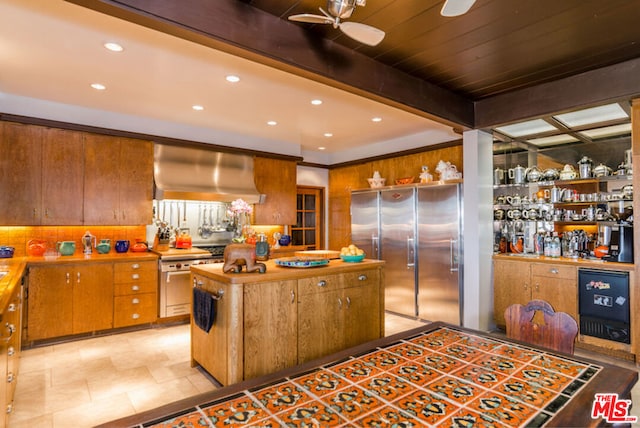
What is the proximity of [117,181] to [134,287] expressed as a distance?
1374mm

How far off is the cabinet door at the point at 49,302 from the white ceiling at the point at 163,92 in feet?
6.00

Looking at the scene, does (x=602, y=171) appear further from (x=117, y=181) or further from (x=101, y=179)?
(x=101, y=179)

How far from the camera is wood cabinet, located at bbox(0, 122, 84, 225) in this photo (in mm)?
3928

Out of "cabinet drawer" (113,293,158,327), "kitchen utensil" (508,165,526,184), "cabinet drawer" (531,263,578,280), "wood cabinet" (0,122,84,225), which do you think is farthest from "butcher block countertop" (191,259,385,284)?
"kitchen utensil" (508,165,526,184)

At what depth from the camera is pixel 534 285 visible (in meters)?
4.00

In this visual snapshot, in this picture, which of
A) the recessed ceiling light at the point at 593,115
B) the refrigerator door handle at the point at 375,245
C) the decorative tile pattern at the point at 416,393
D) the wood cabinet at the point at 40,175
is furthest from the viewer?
the refrigerator door handle at the point at 375,245

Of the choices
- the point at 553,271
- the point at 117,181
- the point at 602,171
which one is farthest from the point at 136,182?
the point at 602,171

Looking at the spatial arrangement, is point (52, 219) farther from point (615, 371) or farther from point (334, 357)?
point (615, 371)

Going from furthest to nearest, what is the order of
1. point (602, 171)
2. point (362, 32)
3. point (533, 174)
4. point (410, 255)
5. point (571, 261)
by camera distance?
point (410, 255) → point (533, 174) → point (602, 171) → point (571, 261) → point (362, 32)

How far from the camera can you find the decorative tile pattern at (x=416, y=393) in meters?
1.13

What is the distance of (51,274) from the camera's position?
3.91 metres

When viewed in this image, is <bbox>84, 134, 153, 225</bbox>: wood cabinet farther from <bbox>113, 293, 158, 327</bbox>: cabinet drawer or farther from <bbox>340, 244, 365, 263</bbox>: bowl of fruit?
<bbox>340, 244, 365, 263</bbox>: bowl of fruit

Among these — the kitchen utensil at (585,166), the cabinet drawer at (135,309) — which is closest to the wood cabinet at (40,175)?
the cabinet drawer at (135,309)

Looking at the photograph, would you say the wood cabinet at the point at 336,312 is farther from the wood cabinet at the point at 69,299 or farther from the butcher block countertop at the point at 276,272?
the wood cabinet at the point at 69,299
